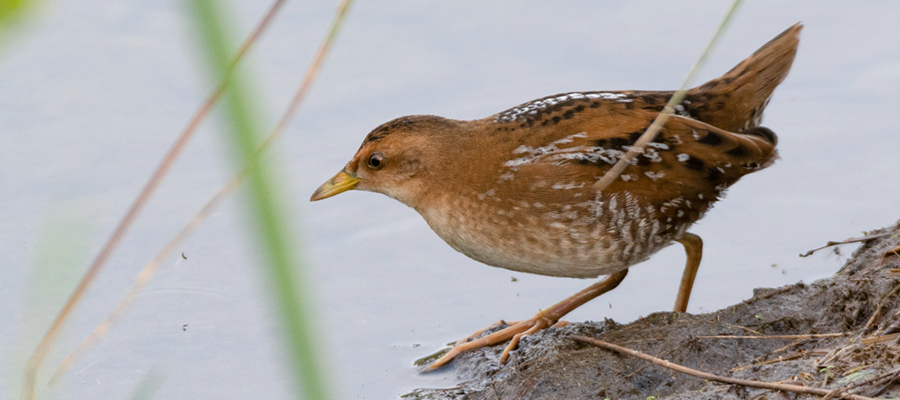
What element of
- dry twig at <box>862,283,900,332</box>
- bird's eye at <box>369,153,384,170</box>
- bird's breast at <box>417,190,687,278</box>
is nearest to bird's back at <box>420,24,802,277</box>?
bird's breast at <box>417,190,687,278</box>

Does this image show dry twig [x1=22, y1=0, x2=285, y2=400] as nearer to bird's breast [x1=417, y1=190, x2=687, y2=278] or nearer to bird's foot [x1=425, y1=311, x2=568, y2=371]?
bird's breast [x1=417, y1=190, x2=687, y2=278]

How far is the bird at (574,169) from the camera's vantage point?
4082 mm

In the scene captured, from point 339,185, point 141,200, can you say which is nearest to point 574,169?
point 339,185

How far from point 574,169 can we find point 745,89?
111 cm

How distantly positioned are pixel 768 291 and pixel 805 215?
185cm

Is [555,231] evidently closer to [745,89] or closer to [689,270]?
[689,270]

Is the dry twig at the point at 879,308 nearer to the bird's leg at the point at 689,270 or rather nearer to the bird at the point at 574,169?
the bird at the point at 574,169

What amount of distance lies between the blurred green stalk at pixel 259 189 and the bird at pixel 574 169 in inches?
135

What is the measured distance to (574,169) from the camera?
13.4 feet

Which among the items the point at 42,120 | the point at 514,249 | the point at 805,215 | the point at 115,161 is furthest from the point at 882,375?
the point at 42,120

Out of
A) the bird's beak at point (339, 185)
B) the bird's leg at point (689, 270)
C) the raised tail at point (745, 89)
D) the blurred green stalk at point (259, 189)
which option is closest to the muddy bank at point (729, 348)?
the bird's leg at point (689, 270)

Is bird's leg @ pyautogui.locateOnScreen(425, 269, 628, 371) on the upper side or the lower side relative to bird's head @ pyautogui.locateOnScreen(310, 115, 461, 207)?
lower

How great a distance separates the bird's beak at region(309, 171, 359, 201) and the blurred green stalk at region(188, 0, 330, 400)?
155 inches

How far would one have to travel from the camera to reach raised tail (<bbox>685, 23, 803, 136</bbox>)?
4.52m
